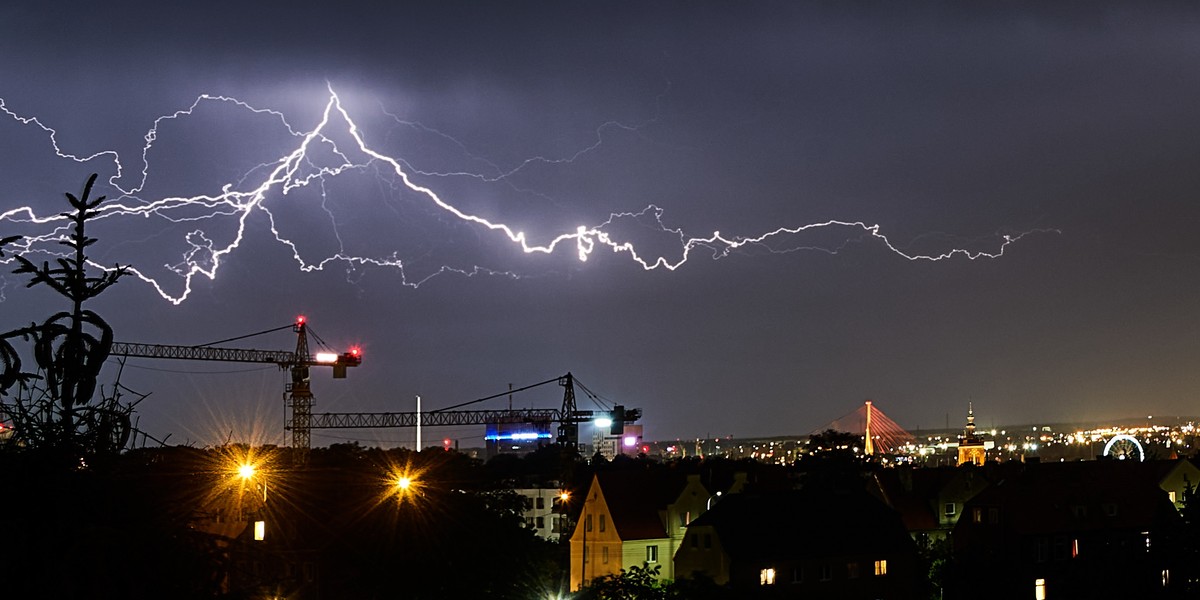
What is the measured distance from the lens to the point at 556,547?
59.9 metres

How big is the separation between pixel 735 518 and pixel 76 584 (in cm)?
4150

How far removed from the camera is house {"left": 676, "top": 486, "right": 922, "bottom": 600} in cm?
4512

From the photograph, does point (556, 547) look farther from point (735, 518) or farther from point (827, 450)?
point (827, 450)

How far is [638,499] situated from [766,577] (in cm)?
1059

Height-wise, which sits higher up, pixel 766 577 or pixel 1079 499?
pixel 1079 499

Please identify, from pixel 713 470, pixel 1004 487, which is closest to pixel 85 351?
pixel 1004 487

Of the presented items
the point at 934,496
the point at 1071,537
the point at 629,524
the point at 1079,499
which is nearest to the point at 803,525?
the point at 629,524

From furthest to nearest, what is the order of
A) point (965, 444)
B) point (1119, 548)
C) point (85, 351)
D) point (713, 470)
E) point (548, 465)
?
point (548, 465) → point (965, 444) → point (713, 470) → point (1119, 548) → point (85, 351)

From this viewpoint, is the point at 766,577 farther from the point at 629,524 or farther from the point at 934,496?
the point at 934,496

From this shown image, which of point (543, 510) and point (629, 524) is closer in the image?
point (629, 524)

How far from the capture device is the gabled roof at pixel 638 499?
53.3 metres

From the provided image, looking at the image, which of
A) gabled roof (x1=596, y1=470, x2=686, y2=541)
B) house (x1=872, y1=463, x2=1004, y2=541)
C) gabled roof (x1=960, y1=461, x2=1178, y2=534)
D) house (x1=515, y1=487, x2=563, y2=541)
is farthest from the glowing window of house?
house (x1=515, y1=487, x2=563, y2=541)

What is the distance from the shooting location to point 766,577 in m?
45.1

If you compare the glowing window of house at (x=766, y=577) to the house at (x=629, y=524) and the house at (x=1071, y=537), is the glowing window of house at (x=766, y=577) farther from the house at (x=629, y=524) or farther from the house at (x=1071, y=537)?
the house at (x=629, y=524)
